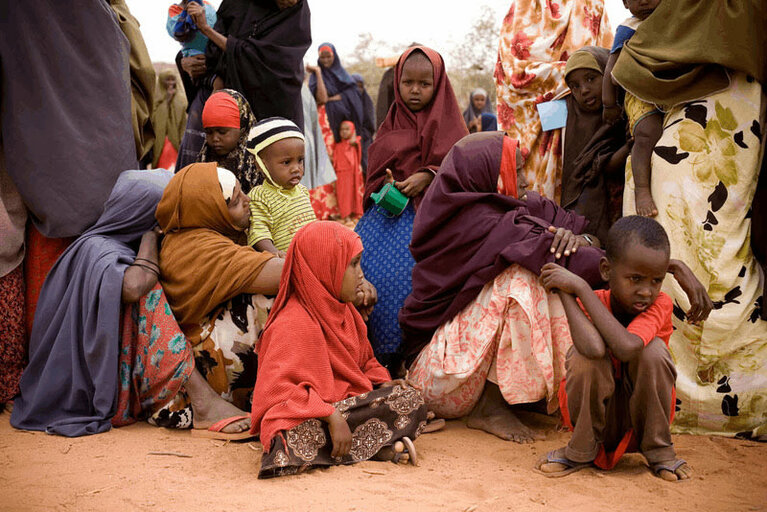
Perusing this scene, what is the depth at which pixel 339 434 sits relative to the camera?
10.8 feet

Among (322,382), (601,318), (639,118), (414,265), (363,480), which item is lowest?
(363,480)

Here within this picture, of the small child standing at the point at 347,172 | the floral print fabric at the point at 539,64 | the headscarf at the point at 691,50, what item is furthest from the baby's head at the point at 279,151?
the small child standing at the point at 347,172

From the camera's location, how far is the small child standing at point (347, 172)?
11852 millimetres

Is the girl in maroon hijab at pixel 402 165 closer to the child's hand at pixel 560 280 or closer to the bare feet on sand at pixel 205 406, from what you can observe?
the bare feet on sand at pixel 205 406

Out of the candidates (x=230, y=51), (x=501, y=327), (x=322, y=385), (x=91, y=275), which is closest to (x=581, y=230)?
(x=501, y=327)

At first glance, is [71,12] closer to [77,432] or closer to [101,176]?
[101,176]

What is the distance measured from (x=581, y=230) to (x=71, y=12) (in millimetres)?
3341

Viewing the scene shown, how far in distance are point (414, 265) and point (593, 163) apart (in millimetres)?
1290

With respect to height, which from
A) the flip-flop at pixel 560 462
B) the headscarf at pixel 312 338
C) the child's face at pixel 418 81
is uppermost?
the child's face at pixel 418 81

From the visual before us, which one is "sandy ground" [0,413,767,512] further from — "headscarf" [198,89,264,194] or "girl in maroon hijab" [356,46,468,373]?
"headscarf" [198,89,264,194]

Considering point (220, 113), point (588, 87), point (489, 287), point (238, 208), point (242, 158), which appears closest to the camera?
point (489, 287)

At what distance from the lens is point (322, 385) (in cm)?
345

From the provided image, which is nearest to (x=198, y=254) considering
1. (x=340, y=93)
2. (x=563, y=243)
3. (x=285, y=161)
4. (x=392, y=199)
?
(x=285, y=161)

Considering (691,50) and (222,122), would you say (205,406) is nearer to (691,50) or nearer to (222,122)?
(222,122)
